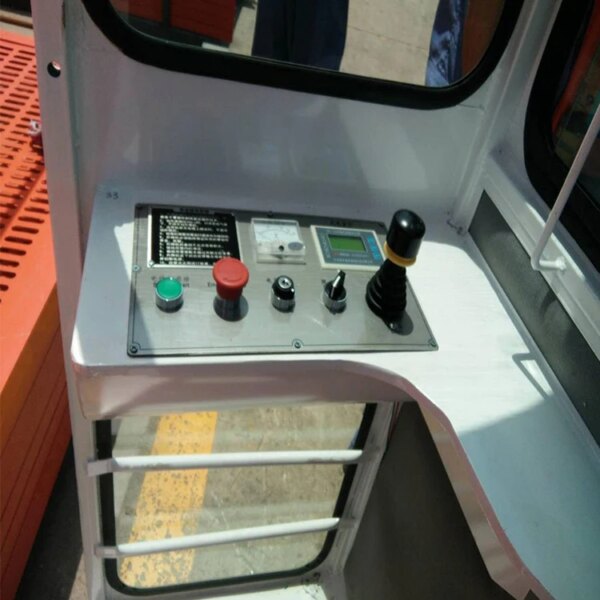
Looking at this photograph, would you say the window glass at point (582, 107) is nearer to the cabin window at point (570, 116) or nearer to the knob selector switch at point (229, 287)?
the cabin window at point (570, 116)

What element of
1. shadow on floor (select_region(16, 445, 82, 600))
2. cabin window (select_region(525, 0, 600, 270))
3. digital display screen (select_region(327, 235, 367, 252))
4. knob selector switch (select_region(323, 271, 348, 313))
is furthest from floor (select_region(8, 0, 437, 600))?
knob selector switch (select_region(323, 271, 348, 313))

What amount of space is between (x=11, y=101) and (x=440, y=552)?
1.51 meters

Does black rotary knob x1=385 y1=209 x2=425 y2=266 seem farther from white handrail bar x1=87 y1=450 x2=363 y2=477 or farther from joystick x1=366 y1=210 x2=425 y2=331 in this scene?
white handrail bar x1=87 y1=450 x2=363 y2=477

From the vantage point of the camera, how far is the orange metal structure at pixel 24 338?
1.17 m

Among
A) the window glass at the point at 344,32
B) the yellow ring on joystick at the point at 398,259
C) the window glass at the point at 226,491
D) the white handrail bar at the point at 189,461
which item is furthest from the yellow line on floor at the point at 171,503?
the window glass at the point at 344,32

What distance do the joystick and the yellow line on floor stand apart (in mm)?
667

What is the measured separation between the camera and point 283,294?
0.88m

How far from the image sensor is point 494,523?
711 millimetres

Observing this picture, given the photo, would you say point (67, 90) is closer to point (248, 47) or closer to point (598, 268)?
point (248, 47)

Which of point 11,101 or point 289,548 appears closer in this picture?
point 11,101

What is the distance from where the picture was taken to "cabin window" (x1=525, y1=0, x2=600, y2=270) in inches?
34.8

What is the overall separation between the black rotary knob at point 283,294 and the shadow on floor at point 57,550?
1.17 m

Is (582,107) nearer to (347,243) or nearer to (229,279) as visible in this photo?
(347,243)

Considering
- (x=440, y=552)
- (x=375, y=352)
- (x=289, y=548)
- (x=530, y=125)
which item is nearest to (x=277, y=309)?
(x=375, y=352)
